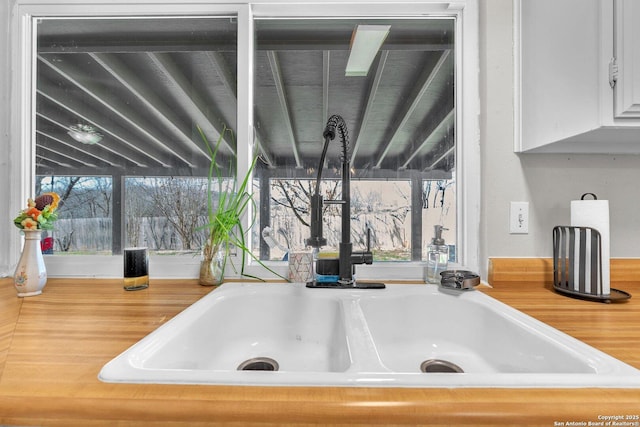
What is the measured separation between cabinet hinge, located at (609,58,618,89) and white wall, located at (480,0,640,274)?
0.36 meters

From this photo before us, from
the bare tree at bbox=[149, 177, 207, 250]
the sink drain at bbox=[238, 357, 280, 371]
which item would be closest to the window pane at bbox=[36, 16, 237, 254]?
the bare tree at bbox=[149, 177, 207, 250]

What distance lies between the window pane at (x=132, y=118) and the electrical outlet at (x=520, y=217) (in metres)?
1.25

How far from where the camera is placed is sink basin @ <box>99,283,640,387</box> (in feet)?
2.13

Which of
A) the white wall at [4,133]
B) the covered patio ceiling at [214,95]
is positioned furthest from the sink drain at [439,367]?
the white wall at [4,133]

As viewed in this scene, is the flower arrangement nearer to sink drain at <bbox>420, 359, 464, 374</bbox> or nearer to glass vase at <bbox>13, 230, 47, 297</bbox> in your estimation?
glass vase at <bbox>13, 230, 47, 297</bbox>

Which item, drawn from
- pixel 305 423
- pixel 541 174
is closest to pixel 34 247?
pixel 305 423

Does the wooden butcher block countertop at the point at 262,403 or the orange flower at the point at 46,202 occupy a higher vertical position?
the orange flower at the point at 46,202

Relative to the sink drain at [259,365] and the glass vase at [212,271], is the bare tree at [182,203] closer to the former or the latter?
the glass vase at [212,271]

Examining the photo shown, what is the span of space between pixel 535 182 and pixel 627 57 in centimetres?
47

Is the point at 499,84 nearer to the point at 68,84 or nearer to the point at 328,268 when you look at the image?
the point at 328,268

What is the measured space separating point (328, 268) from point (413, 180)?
59 cm

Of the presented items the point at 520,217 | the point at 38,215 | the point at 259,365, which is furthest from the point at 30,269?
the point at 520,217

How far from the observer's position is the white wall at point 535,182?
3.86 ft

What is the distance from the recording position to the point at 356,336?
0.69 metres
